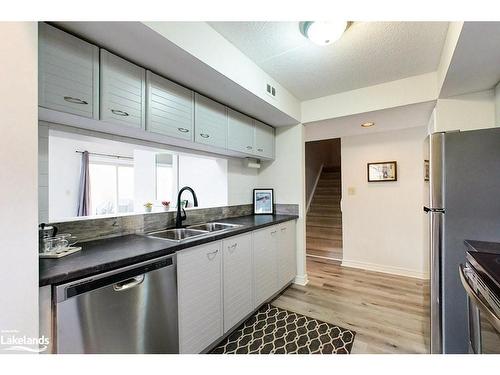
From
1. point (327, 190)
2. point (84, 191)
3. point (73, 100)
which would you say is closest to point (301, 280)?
point (73, 100)

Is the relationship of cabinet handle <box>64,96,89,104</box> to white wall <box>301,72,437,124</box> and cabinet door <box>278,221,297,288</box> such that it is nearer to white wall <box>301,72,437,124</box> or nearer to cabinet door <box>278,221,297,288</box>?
cabinet door <box>278,221,297,288</box>

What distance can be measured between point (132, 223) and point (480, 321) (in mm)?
2114

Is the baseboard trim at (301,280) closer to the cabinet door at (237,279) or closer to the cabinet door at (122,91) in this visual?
the cabinet door at (237,279)

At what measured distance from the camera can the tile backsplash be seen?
4.84ft

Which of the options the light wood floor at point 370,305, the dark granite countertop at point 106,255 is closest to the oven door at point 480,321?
the light wood floor at point 370,305

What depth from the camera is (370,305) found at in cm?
237

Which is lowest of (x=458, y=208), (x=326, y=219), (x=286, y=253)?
(x=286, y=253)

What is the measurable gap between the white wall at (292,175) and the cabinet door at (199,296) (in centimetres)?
146

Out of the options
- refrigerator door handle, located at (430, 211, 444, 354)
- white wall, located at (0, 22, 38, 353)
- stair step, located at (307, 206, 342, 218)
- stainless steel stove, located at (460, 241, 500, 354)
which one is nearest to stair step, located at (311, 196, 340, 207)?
stair step, located at (307, 206, 342, 218)

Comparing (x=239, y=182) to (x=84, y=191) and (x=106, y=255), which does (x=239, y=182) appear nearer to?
(x=106, y=255)

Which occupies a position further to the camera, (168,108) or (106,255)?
(168,108)

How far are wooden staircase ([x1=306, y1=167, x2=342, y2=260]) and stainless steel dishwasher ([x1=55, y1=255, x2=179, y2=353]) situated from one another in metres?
3.20

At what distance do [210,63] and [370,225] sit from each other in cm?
319

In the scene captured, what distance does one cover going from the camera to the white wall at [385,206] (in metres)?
3.13
